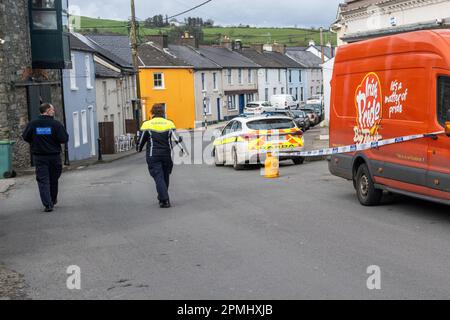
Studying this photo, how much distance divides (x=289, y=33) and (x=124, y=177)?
131711 millimetres

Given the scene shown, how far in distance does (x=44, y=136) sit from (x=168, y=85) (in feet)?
177

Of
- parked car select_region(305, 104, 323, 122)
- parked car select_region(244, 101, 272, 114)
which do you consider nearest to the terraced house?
parked car select_region(244, 101, 272, 114)

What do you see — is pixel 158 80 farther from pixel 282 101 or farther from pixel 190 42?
pixel 282 101

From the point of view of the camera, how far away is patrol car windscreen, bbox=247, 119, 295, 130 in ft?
67.8

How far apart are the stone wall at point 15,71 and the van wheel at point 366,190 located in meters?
15.1

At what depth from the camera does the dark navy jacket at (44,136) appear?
1216 centimetres

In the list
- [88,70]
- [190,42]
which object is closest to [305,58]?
[190,42]

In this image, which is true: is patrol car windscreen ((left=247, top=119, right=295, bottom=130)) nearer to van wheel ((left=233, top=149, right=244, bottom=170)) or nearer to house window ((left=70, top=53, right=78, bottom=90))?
van wheel ((left=233, top=149, right=244, bottom=170))

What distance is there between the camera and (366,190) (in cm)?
1203

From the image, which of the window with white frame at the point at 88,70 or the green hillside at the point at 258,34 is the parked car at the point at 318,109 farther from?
the green hillside at the point at 258,34

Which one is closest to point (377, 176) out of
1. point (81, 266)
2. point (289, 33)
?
point (81, 266)

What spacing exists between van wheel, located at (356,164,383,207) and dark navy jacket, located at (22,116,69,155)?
17.7 ft

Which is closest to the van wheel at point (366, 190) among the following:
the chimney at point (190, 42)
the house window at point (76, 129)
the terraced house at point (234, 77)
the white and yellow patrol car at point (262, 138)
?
Answer: the white and yellow patrol car at point (262, 138)
